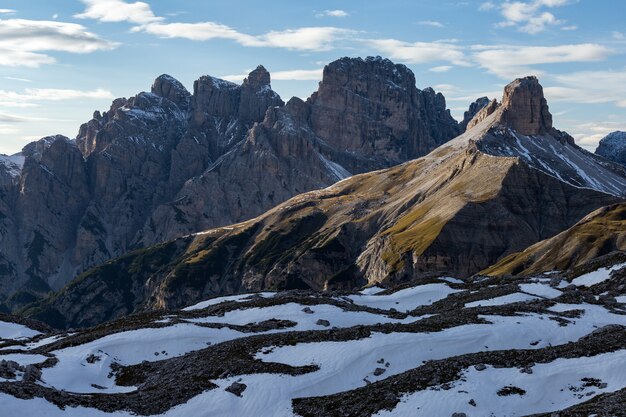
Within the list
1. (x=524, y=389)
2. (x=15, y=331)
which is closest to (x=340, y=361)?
(x=524, y=389)

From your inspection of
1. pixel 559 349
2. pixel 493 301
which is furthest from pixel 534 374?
pixel 493 301

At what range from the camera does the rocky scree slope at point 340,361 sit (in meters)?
46.8

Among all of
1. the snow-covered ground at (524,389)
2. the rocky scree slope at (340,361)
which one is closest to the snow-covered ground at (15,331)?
the rocky scree slope at (340,361)

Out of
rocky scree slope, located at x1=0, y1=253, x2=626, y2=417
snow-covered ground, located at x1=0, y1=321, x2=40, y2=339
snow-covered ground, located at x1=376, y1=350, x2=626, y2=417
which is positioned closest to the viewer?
snow-covered ground, located at x1=376, y1=350, x2=626, y2=417

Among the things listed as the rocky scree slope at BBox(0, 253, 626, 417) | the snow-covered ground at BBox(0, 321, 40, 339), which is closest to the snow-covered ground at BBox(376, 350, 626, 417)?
the rocky scree slope at BBox(0, 253, 626, 417)

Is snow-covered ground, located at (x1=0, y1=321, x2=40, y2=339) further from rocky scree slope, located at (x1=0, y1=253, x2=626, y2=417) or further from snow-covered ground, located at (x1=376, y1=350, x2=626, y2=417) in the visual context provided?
snow-covered ground, located at (x1=376, y1=350, x2=626, y2=417)

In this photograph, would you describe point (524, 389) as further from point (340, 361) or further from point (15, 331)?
point (15, 331)

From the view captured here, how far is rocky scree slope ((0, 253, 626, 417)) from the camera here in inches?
1842

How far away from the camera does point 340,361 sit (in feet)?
182

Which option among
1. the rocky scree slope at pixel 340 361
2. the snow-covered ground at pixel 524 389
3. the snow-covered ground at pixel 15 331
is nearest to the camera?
the snow-covered ground at pixel 524 389

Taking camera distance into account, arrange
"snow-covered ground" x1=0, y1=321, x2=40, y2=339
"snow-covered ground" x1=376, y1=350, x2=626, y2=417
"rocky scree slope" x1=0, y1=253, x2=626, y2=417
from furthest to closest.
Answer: "snow-covered ground" x1=0, y1=321, x2=40, y2=339
"rocky scree slope" x1=0, y1=253, x2=626, y2=417
"snow-covered ground" x1=376, y1=350, x2=626, y2=417

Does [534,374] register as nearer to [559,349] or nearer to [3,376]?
[559,349]

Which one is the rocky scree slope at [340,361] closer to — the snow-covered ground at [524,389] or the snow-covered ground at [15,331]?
the snow-covered ground at [524,389]

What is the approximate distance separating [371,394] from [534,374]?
411 inches
